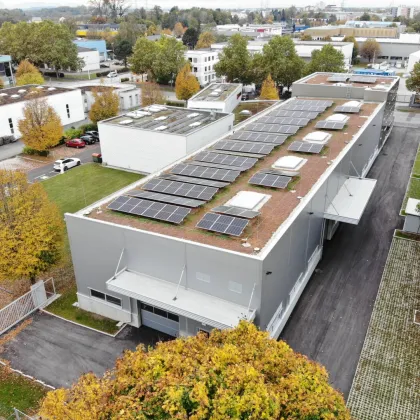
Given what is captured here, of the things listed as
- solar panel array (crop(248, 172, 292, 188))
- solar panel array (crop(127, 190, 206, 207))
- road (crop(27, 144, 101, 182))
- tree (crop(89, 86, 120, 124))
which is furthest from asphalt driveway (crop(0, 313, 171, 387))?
tree (crop(89, 86, 120, 124))

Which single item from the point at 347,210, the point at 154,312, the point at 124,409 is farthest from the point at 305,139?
the point at 124,409

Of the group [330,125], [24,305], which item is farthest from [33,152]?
[330,125]

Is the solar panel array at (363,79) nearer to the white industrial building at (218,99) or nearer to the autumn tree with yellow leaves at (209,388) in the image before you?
the white industrial building at (218,99)

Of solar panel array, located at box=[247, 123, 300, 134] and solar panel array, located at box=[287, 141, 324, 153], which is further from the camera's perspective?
solar panel array, located at box=[247, 123, 300, 134]

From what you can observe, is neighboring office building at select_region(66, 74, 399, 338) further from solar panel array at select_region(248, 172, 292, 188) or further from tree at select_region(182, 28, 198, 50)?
tree at select_region(182, 28, 198, 50)

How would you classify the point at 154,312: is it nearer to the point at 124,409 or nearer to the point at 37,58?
the point at 124,409
